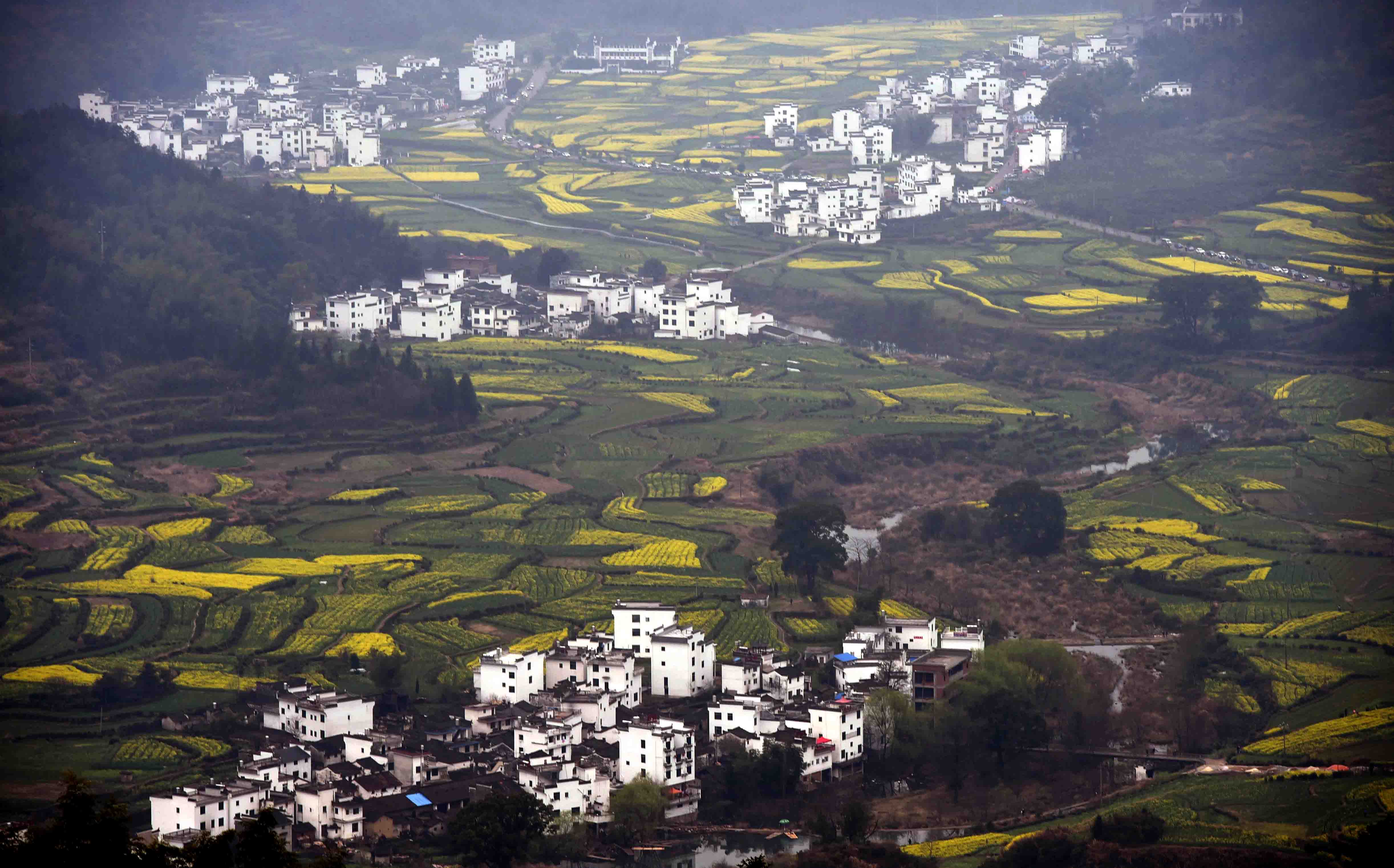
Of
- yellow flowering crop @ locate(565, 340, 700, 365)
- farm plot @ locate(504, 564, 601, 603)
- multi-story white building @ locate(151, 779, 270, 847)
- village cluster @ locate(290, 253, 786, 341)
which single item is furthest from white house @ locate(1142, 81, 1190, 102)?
multi-story white building @ locate(151, 779, 270, 847)

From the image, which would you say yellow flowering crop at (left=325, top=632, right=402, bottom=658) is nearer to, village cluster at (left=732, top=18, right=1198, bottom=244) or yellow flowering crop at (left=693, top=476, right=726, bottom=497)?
yellow flowering crop at (left=693, top=476, right=726, bottom=497)

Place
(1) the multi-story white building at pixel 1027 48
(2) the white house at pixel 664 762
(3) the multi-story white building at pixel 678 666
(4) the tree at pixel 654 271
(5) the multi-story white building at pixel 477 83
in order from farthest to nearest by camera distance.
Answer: (1) the multi-story white building at pixel 1027 48, (5) the multi-story white building at pixel 477 83, (4) the tree at pixel 654 271, (3) the multi-story white building at pixel 678 666, (2) the white house at pixel 664 762

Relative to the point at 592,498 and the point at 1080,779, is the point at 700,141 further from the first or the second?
the point at 1080,779

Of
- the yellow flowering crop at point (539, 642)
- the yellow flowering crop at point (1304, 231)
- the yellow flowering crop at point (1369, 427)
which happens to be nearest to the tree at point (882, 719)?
the yellow flowering crop at point (539, 642)

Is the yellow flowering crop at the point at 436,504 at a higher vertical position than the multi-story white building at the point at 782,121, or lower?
lower

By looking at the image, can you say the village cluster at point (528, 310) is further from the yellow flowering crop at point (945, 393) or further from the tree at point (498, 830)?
the tree at point (498, 830)
